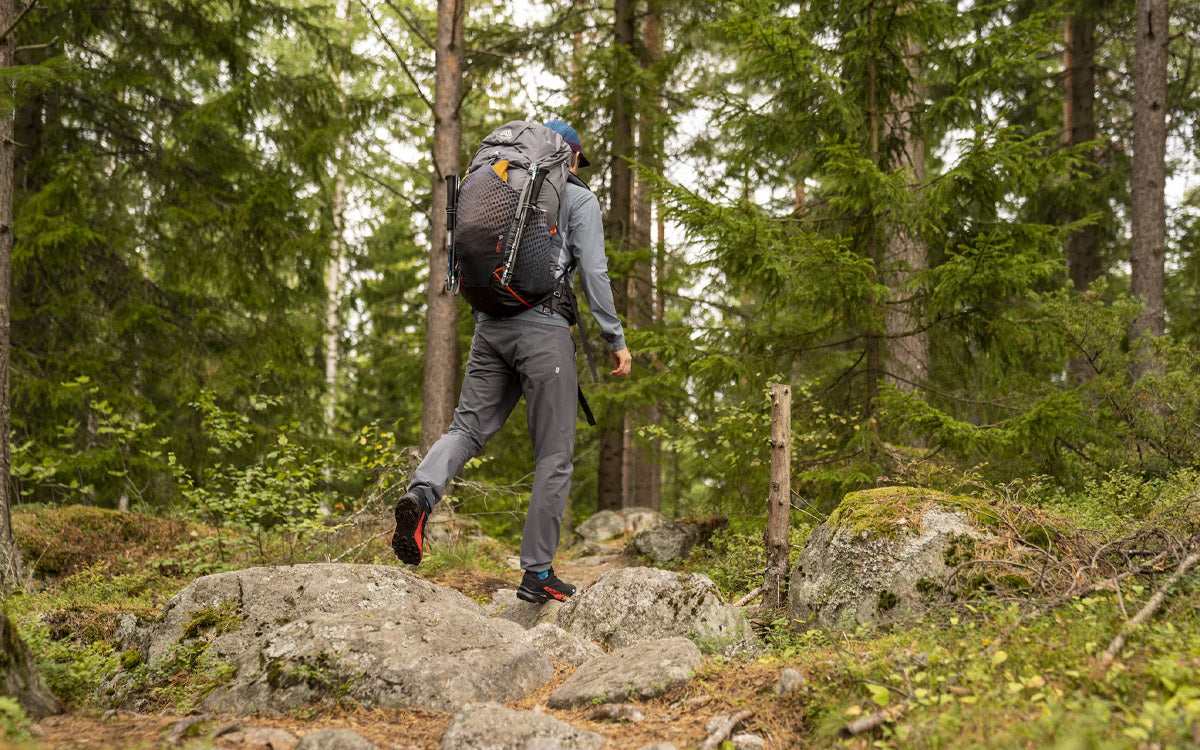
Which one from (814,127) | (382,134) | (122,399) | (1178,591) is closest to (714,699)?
(1178,591)

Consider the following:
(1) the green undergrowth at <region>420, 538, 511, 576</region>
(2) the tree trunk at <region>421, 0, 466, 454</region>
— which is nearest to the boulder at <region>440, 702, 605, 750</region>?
(1) the green undergrowth at <region>420, 538, 511, 576</region>

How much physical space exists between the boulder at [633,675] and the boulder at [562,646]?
0.37 meters

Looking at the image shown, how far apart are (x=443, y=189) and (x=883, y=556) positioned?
6563 millimetres

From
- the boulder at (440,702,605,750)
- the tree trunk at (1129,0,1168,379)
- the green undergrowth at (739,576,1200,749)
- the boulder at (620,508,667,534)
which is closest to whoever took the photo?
the green undergrowth at (739,576,1200,749)

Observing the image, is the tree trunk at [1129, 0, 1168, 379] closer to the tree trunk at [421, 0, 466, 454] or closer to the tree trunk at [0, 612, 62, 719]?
the tree trunk at [421, 0, 466, 454]

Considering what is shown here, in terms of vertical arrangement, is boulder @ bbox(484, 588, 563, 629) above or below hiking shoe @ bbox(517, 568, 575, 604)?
below

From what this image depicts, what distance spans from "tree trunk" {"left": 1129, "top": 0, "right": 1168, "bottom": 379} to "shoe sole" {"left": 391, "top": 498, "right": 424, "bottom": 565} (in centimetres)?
979

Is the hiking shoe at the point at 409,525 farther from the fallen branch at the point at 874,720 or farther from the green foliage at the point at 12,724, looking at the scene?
the fallen branch at the point at 874,720

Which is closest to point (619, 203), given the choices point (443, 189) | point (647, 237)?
point (647, 237)

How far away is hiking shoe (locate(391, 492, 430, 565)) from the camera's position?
13.7ft

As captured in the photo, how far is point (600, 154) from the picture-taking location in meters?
12.5

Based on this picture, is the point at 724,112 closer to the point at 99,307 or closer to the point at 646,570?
the point at 646,570

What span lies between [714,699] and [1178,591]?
1.87m

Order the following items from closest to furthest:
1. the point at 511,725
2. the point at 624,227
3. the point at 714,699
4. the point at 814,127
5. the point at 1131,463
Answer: the point at 511,725 → the point at 714,699 → the point at 1131,463 → the point at 814,127 → the point at 624,227
